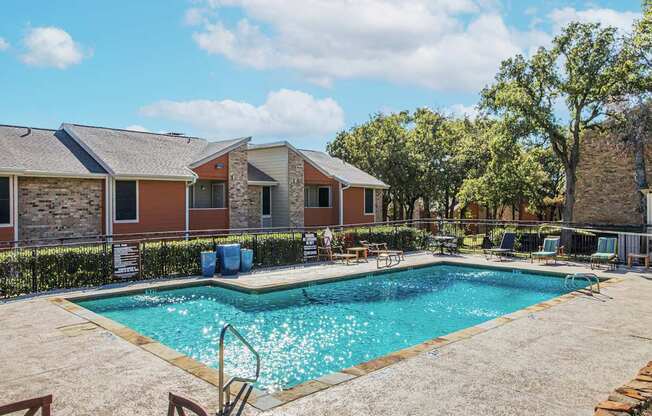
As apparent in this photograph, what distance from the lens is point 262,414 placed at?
4441mm

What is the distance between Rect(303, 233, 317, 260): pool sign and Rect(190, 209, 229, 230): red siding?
18.6 ft

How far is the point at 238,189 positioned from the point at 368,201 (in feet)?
27.4

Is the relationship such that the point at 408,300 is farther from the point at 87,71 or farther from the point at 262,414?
the point at 87,71

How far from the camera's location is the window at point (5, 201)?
14.4 metres

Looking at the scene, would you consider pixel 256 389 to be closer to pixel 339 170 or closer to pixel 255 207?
pixel 255 207

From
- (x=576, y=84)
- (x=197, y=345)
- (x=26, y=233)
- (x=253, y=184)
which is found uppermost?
(x=576, y=84)

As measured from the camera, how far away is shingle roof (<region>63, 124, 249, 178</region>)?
56.2 ft

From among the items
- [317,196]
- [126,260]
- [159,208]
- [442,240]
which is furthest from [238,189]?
[126,260]

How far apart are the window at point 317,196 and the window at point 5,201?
538 inches

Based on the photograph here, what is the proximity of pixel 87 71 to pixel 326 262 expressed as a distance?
1258 centimetres

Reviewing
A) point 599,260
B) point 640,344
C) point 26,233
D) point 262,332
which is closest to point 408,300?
point 262,332

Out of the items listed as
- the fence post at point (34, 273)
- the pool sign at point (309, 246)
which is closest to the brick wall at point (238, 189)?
the pool sign at point (309, 246)

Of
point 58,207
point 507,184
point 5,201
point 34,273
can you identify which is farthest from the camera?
point 507,184

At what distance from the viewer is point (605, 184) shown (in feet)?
68.5
